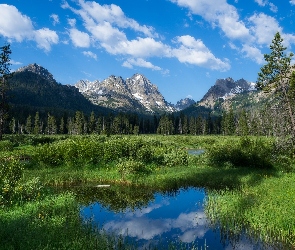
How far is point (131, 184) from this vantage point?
89.4 ft

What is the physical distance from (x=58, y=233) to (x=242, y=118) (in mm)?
145609

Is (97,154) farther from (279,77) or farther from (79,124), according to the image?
(79,124)

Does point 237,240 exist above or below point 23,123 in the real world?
below

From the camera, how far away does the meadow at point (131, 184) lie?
12.9 m

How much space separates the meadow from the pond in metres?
0.74

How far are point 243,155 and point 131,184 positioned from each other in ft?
47.8

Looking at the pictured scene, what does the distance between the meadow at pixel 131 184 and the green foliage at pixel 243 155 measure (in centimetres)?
11

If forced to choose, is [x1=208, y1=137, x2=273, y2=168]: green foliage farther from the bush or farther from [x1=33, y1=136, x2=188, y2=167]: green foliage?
the bush

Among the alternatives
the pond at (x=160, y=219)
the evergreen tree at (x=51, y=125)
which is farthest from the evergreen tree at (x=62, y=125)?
the pond at (x=160, y=219)

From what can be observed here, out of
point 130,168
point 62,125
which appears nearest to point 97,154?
point 130,168

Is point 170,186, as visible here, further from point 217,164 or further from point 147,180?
point 217,164

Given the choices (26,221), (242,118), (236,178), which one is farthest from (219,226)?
(242,118)

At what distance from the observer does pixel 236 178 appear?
88.5 ft

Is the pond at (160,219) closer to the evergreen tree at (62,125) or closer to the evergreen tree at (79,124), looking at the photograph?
the evergreen tree at (79,124)
